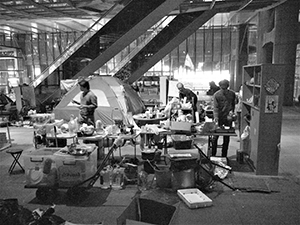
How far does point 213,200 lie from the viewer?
13.5ft

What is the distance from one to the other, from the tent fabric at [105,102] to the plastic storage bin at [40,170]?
179 inches

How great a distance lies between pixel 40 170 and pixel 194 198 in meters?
2.30

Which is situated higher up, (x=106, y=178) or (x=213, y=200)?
(x=106, y=178)

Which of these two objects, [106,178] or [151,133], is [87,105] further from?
[106,178]

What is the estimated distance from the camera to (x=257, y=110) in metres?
5.11

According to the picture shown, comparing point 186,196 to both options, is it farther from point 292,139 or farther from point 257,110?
point 292,139

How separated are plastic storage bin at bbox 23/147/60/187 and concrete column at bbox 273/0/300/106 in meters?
13.4

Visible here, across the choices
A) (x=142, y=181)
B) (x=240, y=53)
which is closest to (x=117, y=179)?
(x=142, y=181)

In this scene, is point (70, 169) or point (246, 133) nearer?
point (70, 169)

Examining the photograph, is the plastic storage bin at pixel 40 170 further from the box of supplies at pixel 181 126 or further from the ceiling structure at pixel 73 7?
the ceiling structure at pixel 73 7

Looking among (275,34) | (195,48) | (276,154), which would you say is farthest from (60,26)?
(276,154)

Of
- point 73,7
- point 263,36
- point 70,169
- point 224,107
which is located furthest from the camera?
point 263,36

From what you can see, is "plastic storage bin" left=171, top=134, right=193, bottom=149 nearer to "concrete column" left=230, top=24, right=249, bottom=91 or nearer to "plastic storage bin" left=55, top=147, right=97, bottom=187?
"plastic storage bin" left=55, top=147, right=97, bottom=187

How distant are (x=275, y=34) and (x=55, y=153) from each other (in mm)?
13718
